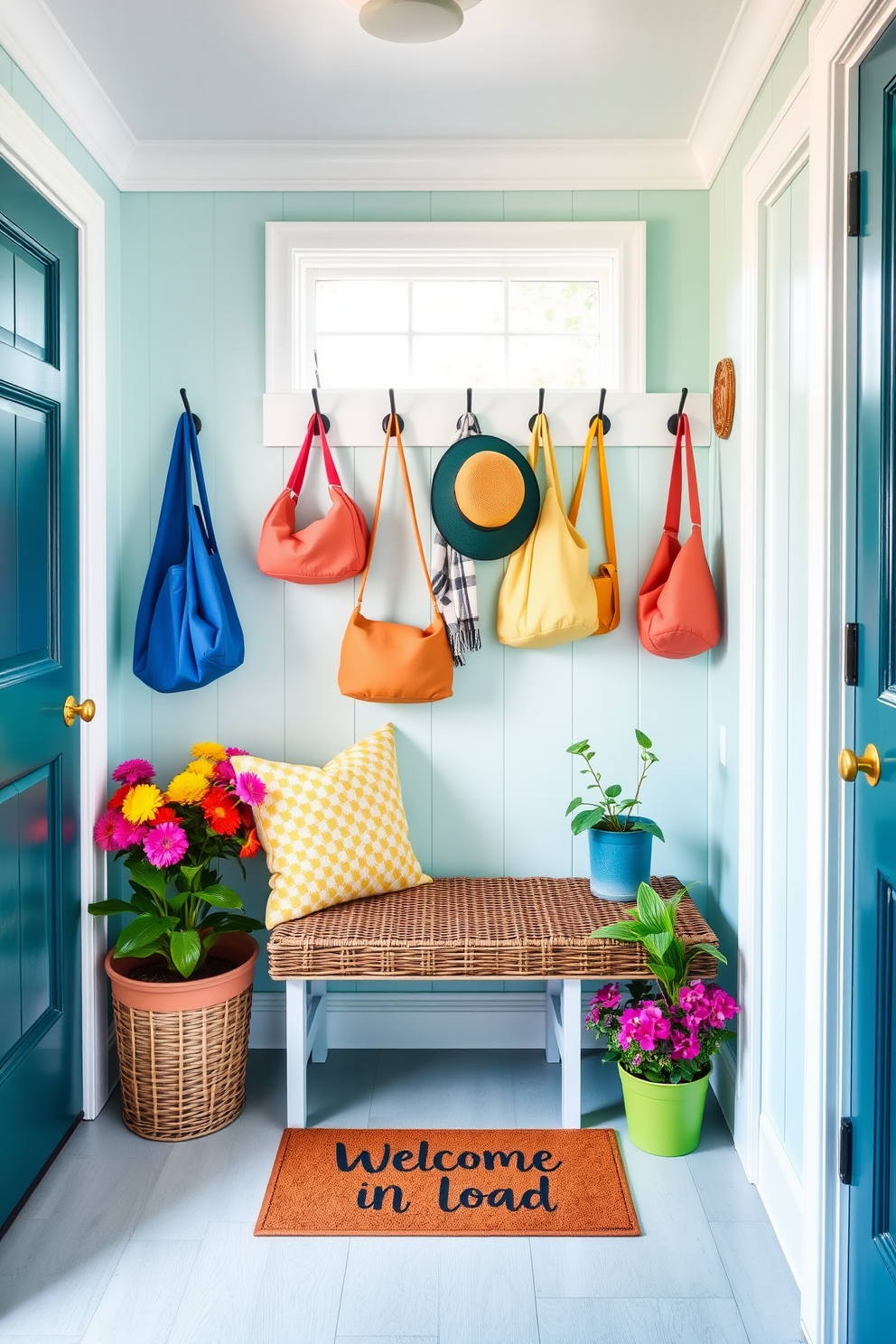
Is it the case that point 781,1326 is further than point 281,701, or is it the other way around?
point 281,701

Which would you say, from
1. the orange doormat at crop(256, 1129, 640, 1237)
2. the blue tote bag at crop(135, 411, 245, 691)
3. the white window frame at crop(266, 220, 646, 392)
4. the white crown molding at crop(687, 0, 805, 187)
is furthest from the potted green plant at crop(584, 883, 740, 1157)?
the white crown molding at crop(687, 0, 805, 187)

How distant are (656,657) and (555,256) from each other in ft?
3.55

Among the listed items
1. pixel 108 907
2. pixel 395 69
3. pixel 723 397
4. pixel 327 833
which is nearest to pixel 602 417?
pixel 723 397

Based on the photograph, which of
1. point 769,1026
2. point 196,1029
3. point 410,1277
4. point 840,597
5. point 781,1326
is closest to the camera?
point 840,597

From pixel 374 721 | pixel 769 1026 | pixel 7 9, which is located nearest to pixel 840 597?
pixel 769 1026

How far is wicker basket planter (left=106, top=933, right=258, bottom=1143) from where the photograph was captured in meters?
2.23

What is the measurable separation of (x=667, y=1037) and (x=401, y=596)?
4.08 ft

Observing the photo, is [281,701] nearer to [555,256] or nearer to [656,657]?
[656,657]

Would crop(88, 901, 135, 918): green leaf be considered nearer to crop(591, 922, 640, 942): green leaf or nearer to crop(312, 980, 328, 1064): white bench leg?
crop(312, 980, 328, 1064): white bench leg

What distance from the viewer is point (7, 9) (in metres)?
1.83

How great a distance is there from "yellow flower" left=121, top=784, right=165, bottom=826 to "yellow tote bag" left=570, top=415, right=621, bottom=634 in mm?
1138

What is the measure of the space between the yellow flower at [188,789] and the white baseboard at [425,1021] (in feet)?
2.25

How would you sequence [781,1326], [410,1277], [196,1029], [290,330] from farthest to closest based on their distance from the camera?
[290,330] → [196,1029] → [410,1277] → [781,1326]

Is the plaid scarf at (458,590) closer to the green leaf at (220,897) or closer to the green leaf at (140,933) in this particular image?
the green leaf at (220,897)
